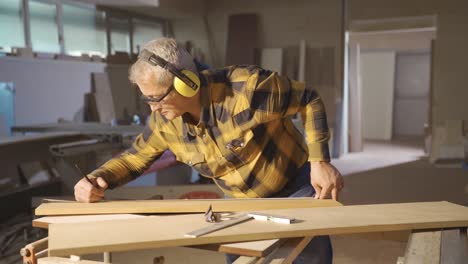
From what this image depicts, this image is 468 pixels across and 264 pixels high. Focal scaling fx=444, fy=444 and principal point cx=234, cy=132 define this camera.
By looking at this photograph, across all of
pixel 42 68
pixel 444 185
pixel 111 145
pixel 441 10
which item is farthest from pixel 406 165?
pixel 42 68

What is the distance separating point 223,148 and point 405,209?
64 cm

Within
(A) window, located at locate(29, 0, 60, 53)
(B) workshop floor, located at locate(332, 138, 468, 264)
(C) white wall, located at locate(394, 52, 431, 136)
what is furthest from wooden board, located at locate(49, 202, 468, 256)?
(C) white wall, located at locate(394, 52, 431, 136)

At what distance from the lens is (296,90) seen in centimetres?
158

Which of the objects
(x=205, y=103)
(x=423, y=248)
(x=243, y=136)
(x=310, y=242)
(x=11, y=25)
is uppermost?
(x=11, y=25)

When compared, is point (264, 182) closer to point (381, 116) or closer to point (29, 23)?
point (29, 23)

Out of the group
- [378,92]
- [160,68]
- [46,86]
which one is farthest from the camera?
[378,92]

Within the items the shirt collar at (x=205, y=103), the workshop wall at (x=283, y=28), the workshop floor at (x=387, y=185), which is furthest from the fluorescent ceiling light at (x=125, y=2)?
the shirt collar at (x=205, y=103)

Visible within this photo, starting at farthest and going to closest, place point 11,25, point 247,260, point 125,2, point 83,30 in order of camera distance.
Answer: point 83,30 < point 125,2 < point 11,25 < point 247,260

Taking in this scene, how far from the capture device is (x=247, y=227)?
1.20m

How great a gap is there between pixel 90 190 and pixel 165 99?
43 centimetres

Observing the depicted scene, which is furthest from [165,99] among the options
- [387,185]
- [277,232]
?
[387,185]

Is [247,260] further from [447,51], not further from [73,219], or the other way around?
[447,51]

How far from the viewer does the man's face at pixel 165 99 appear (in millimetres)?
1408

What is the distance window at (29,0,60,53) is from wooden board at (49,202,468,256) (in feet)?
15.4
